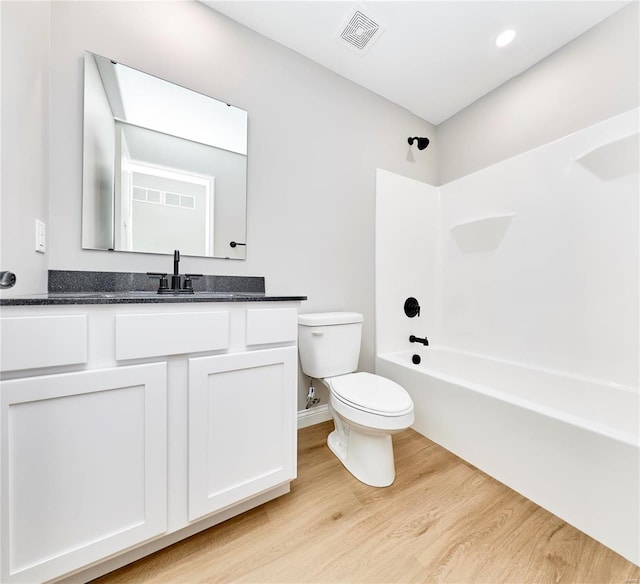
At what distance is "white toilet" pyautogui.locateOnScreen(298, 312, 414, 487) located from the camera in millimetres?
1231

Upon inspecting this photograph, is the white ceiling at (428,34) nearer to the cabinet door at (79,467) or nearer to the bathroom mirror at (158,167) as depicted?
the bathroom mirror at (158,167)

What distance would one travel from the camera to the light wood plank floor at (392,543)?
0.90 metres

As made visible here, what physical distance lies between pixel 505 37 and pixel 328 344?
2.15m

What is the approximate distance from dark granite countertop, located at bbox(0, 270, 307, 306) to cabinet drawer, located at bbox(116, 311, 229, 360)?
0.17ft

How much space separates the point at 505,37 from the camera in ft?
5.43

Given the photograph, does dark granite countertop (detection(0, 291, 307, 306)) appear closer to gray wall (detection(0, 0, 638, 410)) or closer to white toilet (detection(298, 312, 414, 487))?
gray wall (detection(0, 0, 638, 410))

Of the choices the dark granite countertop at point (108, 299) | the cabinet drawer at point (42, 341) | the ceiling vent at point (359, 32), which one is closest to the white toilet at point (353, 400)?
the dark granite countertop at point (108, 299)

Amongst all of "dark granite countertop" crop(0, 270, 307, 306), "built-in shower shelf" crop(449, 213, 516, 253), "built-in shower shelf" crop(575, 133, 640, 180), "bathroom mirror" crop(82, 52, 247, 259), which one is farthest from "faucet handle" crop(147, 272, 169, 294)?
"built-in shower shelf" crop(575, 133, 640, 180)

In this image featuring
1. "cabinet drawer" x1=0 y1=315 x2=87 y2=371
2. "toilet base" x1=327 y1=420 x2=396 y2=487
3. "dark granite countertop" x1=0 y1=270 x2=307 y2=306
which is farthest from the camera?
"toilet base" x1=327 y1=420 x2=396 y2=487

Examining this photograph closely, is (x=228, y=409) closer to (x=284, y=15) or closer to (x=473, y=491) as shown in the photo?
(x=473, y=491)

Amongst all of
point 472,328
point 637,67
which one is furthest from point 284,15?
point 472,328

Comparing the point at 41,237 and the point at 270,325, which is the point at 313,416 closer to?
the point at 270,325

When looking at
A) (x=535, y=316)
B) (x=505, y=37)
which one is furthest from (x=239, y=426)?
(x=505, y=37)

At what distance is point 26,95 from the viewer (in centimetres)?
96
